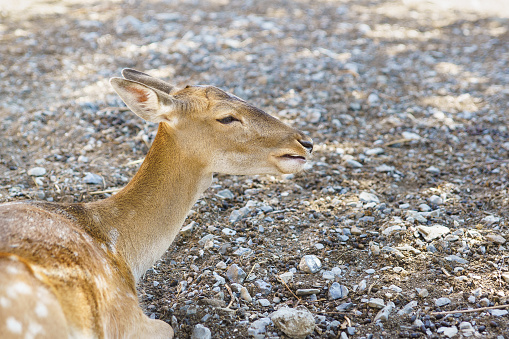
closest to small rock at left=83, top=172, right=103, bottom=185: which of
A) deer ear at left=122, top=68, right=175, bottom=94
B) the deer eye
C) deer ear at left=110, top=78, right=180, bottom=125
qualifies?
deer ear at left=122, top=68, right=175, bottom=94

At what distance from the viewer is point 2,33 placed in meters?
8.85

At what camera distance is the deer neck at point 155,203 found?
3662 millimetres

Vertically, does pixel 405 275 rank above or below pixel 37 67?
below

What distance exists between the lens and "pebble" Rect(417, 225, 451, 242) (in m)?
4.33

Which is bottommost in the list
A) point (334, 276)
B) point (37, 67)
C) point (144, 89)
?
point (334, 276)

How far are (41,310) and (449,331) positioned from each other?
241cm

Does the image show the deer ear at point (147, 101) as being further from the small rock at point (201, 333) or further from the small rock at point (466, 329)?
the small rock at point (466, 329)

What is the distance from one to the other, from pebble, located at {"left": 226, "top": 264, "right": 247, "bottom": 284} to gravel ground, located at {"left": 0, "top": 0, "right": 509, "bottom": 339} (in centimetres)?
1

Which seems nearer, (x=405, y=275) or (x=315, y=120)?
(x=405, y=275)

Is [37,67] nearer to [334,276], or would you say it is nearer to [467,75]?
[334,276]

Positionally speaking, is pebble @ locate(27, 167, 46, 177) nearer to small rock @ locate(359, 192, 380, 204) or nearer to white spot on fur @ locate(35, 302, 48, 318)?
white spot on fur @ locate(35, 302, 48, 318)

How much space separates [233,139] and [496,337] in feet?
7.02

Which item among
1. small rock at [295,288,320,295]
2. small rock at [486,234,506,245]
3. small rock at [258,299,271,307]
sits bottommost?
small rock at [258,299,271,307]

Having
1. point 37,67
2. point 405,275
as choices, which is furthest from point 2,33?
point 405,275
